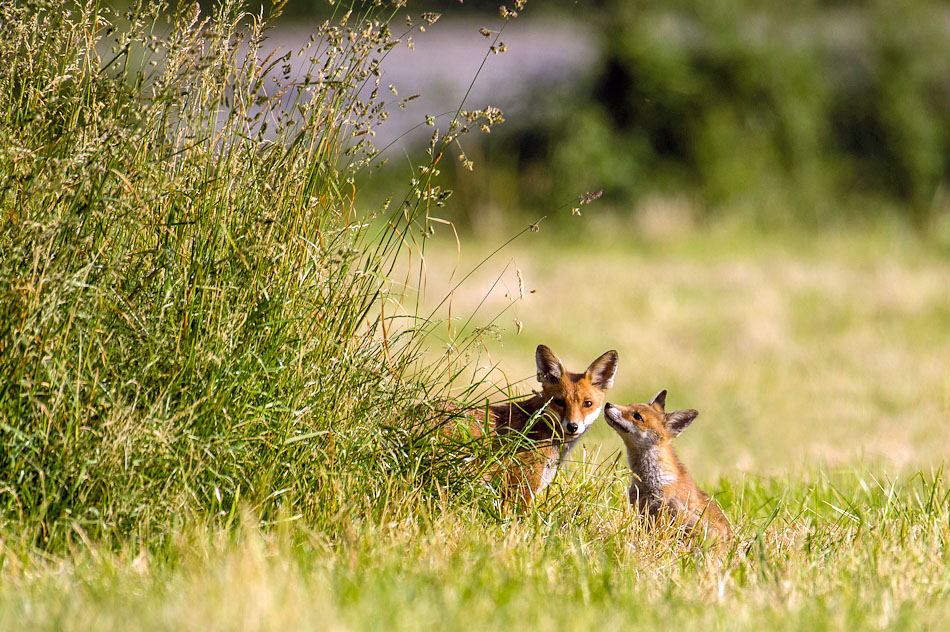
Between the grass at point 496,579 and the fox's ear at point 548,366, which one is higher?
the fox's ear at point 548,366

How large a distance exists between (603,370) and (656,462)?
1.48 ft

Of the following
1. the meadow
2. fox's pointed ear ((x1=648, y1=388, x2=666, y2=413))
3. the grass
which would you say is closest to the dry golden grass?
fox's pointed ear ((x1=648, y1=388, x2=666, y2=413))

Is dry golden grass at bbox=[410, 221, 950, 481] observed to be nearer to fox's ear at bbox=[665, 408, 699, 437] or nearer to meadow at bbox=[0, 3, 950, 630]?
fox's ear at bbox=[665, 408, 699, 437]

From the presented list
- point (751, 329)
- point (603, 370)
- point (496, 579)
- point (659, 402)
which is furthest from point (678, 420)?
point (751, 329)

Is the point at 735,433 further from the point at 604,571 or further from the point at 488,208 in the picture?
the point at 488,208

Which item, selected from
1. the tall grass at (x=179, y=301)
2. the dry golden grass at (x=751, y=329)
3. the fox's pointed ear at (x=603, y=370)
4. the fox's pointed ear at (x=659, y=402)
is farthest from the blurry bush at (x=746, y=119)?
the tall grass at (x=179, y=301)

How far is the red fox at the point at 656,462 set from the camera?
451 cm

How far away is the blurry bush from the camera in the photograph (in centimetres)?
1438

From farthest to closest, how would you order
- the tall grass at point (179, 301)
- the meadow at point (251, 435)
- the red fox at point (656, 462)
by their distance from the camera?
the red fox at point (656, 462) → the tall grass at point (179, 301) → the meadow at point (251, 435)

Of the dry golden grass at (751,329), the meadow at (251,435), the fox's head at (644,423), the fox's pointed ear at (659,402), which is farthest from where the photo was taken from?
the dry golden grass at (751,329)

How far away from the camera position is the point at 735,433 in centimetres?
795

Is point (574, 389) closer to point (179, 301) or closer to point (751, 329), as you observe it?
point (179, 301)

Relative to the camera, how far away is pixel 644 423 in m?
4.67

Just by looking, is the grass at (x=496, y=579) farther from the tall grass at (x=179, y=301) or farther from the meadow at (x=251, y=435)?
the tall grass at (x=179, y=301)
